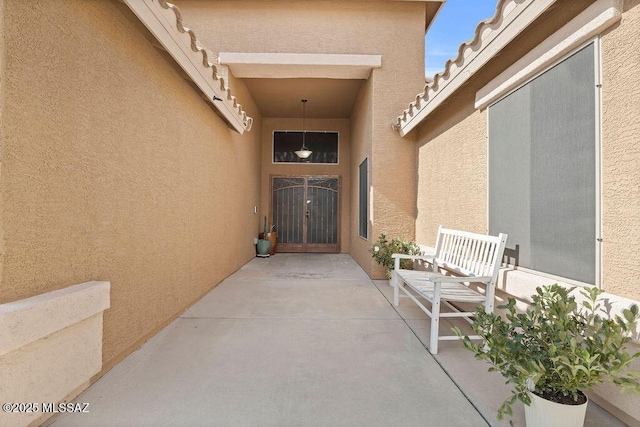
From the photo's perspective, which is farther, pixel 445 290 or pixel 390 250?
pixel 390 250

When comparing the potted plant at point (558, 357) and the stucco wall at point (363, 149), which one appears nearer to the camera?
the potted plant at point (558, 357)

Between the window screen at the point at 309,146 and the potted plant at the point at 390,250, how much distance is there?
4081mm

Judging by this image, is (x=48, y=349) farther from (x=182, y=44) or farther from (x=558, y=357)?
(x=182, y=44)

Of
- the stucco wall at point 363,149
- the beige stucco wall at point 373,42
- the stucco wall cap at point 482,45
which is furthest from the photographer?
the stucco wall at point 363,149

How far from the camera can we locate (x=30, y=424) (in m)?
1.31

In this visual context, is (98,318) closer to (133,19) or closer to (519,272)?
(133,19)

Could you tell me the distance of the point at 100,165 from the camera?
1811mm

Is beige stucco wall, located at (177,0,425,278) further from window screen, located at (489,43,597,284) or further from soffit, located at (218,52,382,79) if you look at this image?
window screen, located at (489,43,597,284)

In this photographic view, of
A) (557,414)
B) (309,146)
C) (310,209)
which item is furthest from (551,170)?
(309,146)

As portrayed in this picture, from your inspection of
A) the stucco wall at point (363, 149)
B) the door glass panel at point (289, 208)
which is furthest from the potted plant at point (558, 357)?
the door glass panel at point (289, 208)

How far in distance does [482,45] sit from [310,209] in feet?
19.3

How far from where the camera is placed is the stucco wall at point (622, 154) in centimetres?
145

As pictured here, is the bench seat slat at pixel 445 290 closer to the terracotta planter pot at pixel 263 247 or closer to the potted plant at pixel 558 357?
the potted plant at pixel 558 357

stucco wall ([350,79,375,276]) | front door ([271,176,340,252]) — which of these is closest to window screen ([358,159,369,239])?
stucco wall ([350,79,375,276])
